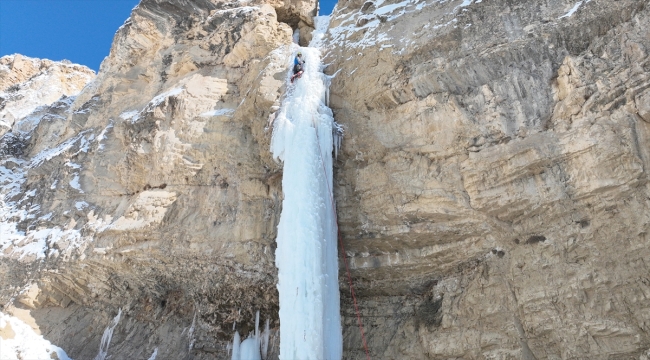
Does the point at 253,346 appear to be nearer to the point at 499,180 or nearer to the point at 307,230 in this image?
Answer: the point at 307,230

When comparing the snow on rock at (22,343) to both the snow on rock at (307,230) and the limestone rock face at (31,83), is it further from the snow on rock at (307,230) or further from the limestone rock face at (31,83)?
the limestone rock face at (31,83)

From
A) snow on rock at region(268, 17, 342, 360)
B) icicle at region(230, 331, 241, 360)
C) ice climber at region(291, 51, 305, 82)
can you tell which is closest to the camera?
snow on rock at region(268, 17, 342, 360)

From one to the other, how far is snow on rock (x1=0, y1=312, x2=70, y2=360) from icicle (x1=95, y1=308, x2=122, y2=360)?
82 cm

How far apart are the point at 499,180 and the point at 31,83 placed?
26056 mm

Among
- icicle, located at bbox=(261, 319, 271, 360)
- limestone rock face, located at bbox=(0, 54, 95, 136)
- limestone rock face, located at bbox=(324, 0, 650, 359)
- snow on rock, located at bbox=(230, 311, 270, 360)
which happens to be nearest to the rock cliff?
limestone rock face, located at bbox=(324, 0, 650, 359)

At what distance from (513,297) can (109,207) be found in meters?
10.7

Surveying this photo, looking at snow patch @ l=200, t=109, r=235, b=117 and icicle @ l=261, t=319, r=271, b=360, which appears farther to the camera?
snow patch @ l=200, t=109, r=235, b=117

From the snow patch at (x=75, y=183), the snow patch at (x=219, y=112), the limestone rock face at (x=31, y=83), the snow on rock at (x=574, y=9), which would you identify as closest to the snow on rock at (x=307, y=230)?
the snow patch at (x=219, y=112)

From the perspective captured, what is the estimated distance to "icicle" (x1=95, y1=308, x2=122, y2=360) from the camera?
12016 mm

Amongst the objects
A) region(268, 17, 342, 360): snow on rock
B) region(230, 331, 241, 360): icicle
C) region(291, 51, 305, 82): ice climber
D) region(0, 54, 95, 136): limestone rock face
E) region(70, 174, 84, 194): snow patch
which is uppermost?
region(0, 54, 95, 136): limestone rock face

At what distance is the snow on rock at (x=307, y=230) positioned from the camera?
893cm

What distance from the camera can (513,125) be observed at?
9.17 metres

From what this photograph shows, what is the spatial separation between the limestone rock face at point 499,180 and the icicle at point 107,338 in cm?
663

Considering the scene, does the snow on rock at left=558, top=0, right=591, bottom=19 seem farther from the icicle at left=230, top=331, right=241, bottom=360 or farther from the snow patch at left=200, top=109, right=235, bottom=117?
the icicle at left=230, top=331, right=241, bottom=360
